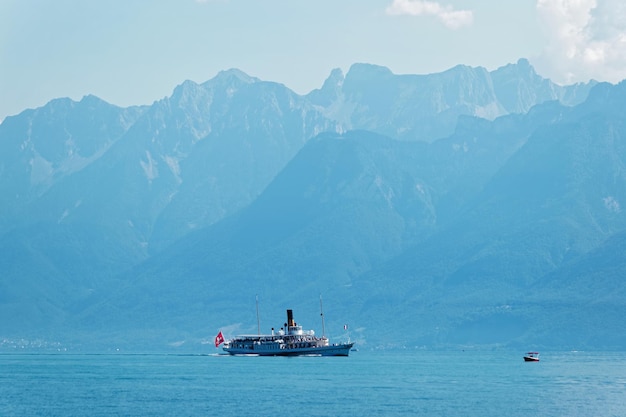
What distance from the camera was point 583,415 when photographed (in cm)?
19888

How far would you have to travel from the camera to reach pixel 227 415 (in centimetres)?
19875

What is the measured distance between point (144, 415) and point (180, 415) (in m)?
4.74

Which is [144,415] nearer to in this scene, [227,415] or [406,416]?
[227,415]

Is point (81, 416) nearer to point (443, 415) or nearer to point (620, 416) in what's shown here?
point (443, 415)

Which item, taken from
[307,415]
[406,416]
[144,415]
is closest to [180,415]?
[144,415]

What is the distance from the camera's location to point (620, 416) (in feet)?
649

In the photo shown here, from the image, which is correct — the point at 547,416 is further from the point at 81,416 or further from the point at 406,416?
the point at 81,416

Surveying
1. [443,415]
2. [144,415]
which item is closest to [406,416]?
[443,415]

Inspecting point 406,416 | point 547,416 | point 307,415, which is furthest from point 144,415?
point 547,416

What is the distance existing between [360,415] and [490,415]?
17.1m

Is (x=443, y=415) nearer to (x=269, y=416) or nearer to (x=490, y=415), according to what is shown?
(x=490, y=415)

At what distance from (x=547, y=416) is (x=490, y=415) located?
7410mm

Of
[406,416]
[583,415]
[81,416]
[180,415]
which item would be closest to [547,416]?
[583,415]

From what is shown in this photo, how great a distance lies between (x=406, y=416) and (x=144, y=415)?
34.6 meters
